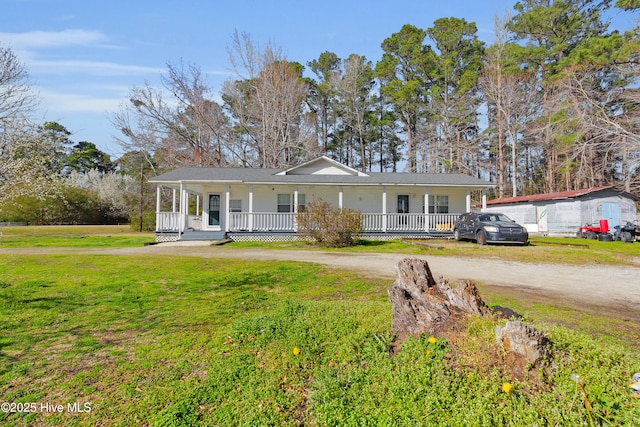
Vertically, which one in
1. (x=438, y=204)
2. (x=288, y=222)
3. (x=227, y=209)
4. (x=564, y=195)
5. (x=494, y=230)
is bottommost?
(x=494, y=230)

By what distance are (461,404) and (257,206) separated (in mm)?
18158

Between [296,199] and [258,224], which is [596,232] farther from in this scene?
[258,224]

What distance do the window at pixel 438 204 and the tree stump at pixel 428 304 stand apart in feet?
58.5

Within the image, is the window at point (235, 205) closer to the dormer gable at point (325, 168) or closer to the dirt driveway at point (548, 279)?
the dormer gable at point (325, 168)

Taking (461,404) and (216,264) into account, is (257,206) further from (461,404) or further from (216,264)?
(461,404)

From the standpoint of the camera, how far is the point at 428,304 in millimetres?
3502

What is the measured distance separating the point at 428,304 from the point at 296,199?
14.8 m

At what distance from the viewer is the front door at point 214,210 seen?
19797 mm

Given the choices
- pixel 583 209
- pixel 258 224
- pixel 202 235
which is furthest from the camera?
pixel 583 209

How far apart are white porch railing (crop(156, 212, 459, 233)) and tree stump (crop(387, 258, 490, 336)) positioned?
13.2 meters

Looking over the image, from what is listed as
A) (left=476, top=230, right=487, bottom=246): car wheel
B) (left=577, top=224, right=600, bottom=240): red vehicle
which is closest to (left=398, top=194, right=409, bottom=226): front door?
(left=476, top=230, right=487, bottom=246): car wheel

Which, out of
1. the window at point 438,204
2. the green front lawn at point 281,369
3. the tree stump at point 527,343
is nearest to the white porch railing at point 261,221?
the window at point 438,204

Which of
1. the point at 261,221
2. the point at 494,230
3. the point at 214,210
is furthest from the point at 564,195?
the point at 214,210

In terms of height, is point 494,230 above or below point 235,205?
below
